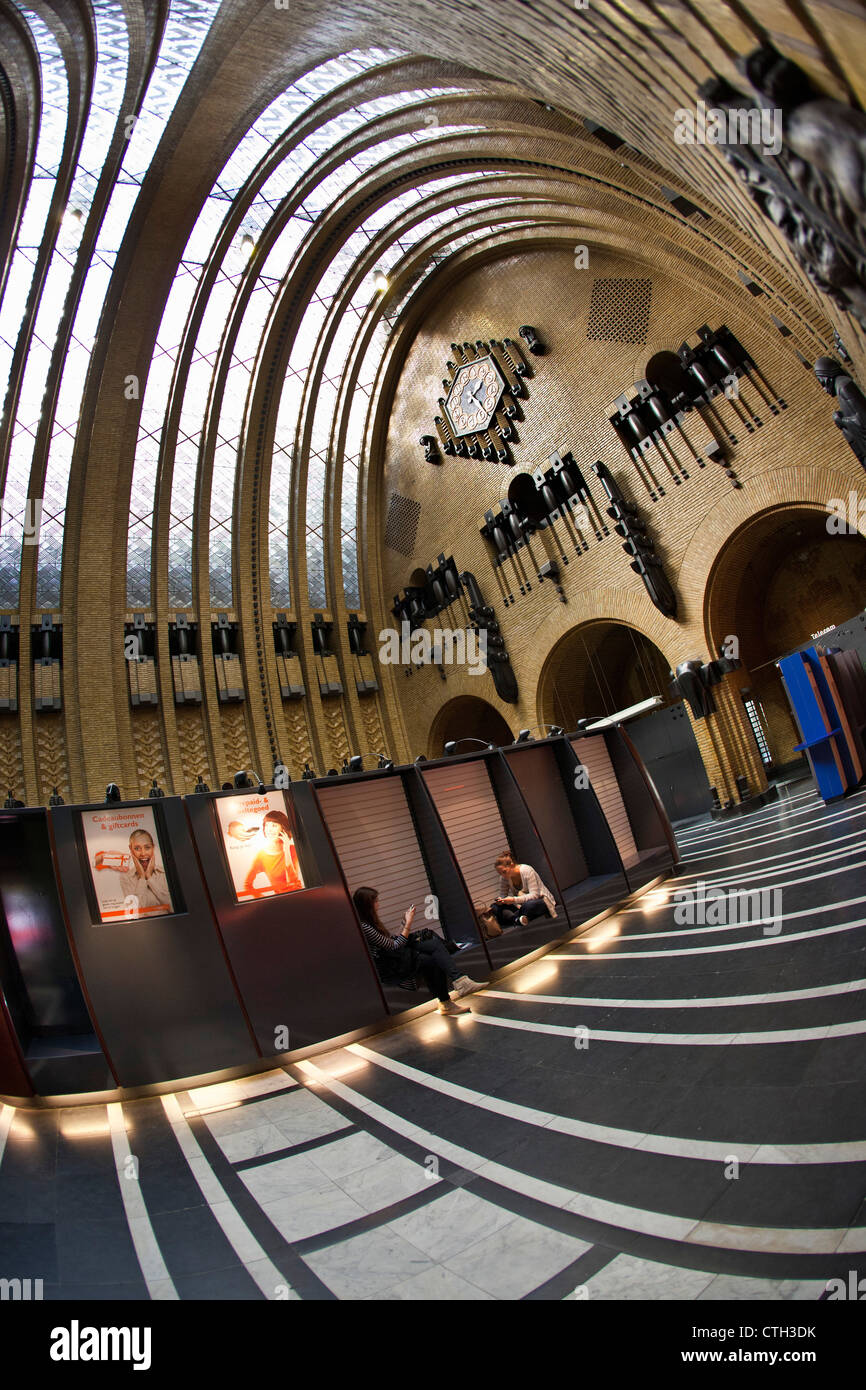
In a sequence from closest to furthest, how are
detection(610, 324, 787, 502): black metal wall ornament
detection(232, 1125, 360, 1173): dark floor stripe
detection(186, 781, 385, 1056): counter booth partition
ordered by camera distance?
detection(232, 1125, 360, 1173): dark floor stripe → detection(186, 781, 385, 1056): counter booth partition → detection(610, 324, 787, 502): black metal wall ornament

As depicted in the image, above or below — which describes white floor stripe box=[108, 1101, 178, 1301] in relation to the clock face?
below

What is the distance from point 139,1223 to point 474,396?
1968cm

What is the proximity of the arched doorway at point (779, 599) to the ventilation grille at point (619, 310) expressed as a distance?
5.50 metres

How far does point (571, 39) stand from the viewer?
3.59 metres

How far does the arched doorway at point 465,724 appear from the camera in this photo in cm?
2128

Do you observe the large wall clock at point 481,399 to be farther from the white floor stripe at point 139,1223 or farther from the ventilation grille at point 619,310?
the white floor stripe at point 139,1223

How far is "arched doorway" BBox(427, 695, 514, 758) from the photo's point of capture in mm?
21281

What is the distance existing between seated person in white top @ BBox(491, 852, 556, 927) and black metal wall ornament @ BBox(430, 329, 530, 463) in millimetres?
13883

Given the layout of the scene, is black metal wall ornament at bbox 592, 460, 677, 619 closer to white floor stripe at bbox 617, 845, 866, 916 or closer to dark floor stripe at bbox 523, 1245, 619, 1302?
white floor stripe at bbox 617, 845, 866, 916

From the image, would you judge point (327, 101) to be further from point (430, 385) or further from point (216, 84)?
point (430, 385)

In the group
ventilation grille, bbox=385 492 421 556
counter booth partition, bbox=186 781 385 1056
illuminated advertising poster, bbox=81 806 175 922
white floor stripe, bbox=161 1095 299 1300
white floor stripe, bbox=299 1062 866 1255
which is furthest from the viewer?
ventilation grille, bbox=385 492 421 556

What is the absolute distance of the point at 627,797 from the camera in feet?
32.9

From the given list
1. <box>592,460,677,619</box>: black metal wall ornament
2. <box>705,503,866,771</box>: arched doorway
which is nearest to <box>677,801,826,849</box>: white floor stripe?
<box>705,503,866,771</box>: arched doorway

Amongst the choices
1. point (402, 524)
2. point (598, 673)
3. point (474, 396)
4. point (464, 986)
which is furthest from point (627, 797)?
point (402, 524)
